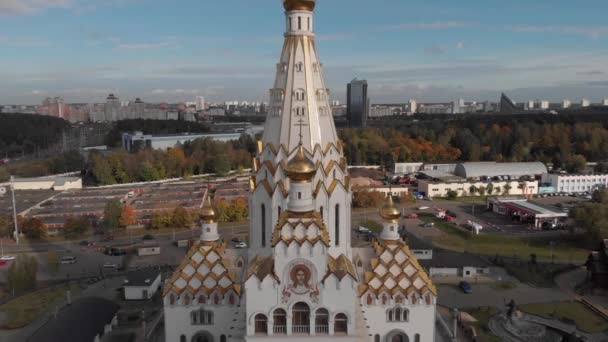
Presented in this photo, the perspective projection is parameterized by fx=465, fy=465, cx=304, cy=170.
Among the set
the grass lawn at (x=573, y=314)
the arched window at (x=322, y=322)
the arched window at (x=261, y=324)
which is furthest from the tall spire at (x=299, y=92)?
the grass lawn at (x=573, y=314)

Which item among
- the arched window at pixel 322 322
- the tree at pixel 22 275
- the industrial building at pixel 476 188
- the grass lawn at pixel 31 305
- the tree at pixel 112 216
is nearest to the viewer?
the arched window at pixel 322 322

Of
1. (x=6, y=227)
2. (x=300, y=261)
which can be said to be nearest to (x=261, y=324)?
(x=300, y=261)

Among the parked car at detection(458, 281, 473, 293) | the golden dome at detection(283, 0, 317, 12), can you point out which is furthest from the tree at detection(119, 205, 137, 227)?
the golden dome at detection(283, 0, 317, 12)

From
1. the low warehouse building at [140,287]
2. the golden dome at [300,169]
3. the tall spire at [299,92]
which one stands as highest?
the tall spire at [299,92]

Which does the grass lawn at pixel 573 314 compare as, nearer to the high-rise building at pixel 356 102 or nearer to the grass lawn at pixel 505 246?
the grass lawn at pixel 505 246

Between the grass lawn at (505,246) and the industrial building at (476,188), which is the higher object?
the industrial building at (476,188)

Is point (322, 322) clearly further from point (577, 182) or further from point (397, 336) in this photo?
point (577, 182)

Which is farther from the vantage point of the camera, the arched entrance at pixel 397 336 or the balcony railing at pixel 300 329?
the arched entrance at pixel 397 336
